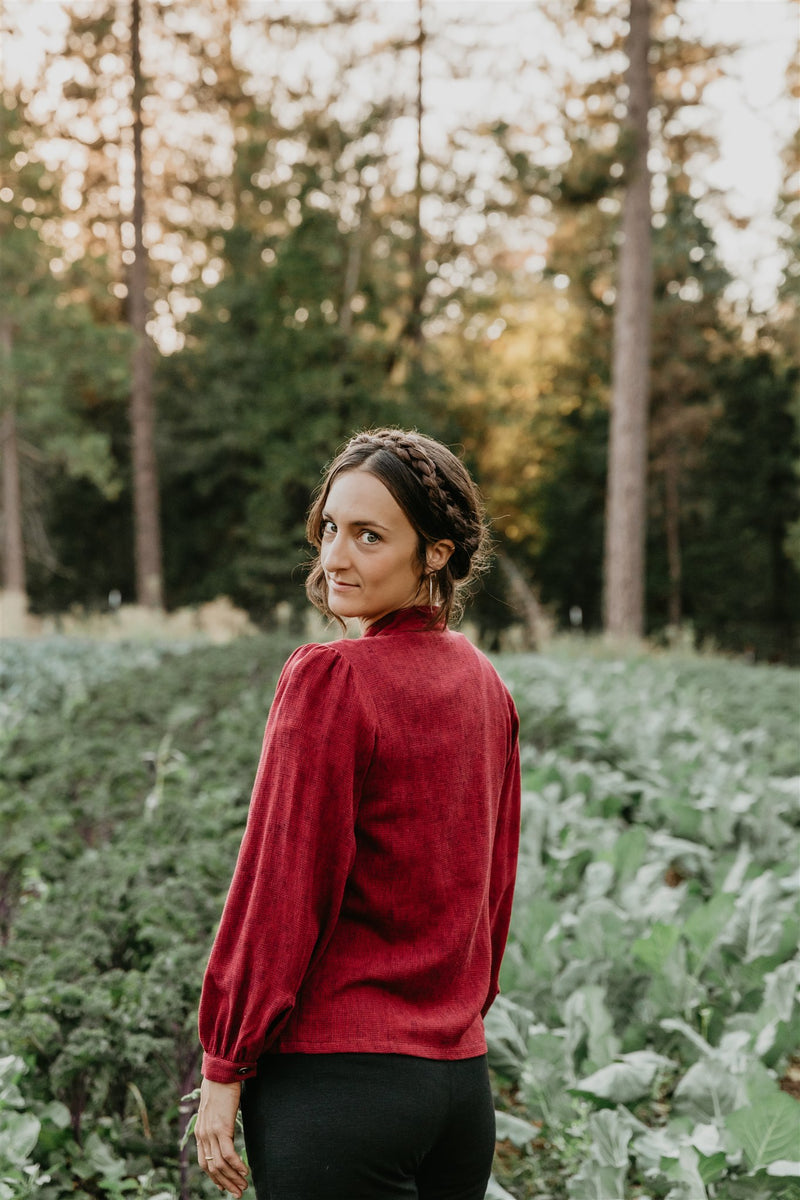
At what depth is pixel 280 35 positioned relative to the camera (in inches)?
834

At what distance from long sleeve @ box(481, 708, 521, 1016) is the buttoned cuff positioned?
545mm

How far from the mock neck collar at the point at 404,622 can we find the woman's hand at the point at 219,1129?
63cm

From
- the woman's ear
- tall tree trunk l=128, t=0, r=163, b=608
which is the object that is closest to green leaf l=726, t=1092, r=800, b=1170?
the woman's ear

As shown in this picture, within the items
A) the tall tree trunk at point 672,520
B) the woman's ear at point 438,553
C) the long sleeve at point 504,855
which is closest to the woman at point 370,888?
the woman's ear at point 438,553

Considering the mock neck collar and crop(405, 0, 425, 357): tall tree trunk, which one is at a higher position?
crop(405, 0, 425, 357): tall tree trunk

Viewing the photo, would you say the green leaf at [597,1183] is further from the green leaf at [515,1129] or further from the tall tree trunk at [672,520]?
the tall tree trunk at [672,520]

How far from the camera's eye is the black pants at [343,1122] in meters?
1.38

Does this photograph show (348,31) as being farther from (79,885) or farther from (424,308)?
(79,885)

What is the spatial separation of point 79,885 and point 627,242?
13.2 m

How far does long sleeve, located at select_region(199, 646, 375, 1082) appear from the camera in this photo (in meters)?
1.37

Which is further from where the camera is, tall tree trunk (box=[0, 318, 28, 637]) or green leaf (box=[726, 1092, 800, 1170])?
tall tree trunk (box=[0, 318, 28, 637])

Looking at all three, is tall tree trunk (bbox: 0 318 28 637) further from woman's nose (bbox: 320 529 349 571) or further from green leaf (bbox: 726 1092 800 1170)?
woman's nose (bbox: 320 529 349 571)

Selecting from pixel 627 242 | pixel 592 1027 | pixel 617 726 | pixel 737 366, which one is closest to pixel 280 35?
pixel 627 242

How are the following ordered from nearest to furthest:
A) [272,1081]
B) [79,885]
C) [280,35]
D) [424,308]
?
[272,1081] → [79,885] → [280,35] → [424,308]
